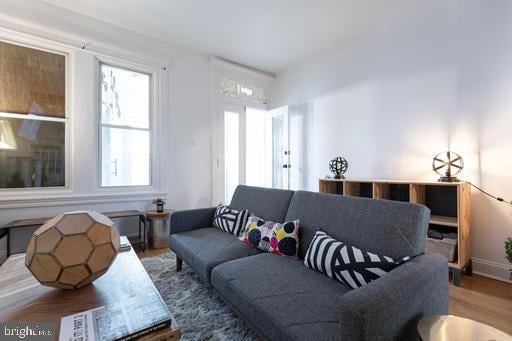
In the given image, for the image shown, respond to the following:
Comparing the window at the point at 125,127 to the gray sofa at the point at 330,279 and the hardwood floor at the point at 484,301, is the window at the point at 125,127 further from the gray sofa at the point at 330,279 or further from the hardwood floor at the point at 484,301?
the hardwood floor at the point at 484,301

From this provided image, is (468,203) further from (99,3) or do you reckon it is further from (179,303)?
(99,3)

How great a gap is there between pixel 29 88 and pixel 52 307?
9.31ft

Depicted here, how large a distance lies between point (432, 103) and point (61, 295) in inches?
136

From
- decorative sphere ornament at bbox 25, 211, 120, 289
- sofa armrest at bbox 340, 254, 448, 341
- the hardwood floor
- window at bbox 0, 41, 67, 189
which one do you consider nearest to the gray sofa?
sofa armrest at bbox 340, 254, 448, 341

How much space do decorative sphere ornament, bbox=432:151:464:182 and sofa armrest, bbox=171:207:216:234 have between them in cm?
236

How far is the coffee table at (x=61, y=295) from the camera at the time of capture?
2.95ft

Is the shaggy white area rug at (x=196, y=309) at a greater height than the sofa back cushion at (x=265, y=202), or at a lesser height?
lesser

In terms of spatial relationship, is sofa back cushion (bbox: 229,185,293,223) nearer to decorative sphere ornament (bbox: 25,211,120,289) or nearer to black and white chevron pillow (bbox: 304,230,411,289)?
black and white chevron pillow (bbox: 304,230,411,289)

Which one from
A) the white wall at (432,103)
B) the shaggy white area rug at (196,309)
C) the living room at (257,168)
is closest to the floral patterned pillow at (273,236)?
the living room at (257,168)

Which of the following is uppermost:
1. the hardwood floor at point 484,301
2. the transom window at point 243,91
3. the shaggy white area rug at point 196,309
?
the transom window at point 243,91

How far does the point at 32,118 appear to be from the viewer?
2.65 m

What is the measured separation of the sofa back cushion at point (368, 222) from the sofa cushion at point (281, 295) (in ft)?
0.90

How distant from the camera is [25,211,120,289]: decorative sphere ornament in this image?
3.31 ft

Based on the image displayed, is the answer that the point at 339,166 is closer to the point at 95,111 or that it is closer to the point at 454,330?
the point at 454,330
